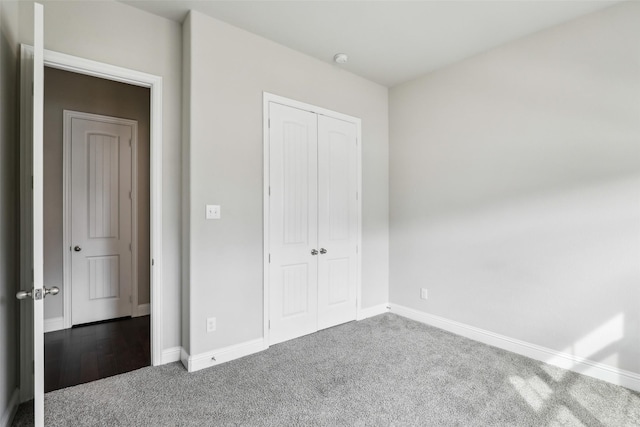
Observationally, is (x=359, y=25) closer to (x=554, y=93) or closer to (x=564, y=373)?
(x=554, y=93)

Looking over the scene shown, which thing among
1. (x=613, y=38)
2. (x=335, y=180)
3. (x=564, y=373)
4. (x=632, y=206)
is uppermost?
(x=613, y=38)

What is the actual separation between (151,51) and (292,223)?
6.06ft

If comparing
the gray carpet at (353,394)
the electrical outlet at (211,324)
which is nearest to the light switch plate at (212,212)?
the electrical outlet at (211,324)

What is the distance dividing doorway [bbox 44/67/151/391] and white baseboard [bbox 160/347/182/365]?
→ 0.45 meters

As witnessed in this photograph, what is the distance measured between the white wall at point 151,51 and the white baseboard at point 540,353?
2.59 m

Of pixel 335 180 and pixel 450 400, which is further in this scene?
pixel 335 180

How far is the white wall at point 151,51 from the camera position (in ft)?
7.32

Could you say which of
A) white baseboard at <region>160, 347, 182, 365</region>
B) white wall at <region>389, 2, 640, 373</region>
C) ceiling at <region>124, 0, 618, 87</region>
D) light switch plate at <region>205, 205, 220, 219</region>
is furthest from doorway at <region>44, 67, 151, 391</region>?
white wall at <region>389, 2, 640, 373</region>

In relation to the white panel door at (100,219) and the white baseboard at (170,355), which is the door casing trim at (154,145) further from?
the white panel door at (100,219)

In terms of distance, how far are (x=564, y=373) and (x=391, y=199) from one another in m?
2.30

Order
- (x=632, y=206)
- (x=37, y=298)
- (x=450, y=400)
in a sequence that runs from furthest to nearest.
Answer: (x=632, y=206), (x=450, y=400), (x=37, y=298)

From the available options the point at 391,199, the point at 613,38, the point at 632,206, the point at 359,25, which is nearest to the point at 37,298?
the point at 359,25

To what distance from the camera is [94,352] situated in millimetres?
2863

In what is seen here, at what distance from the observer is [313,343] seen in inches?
119
